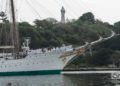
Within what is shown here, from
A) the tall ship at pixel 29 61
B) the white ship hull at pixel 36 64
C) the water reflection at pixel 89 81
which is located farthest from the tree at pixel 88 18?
the water reflection at pixel 89 81

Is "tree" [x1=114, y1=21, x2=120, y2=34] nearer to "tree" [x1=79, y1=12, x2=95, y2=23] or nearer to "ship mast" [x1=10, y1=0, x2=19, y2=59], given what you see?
"tree" [x1=79, y1=12, x2=95, y2=23]

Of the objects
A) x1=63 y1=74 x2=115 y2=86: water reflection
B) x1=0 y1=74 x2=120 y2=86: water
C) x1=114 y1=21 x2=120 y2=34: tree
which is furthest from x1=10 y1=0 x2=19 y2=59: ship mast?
x1=114 y1=21 x2=120 y2=34: tree

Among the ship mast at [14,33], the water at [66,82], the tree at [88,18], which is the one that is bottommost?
the water at [66,82]

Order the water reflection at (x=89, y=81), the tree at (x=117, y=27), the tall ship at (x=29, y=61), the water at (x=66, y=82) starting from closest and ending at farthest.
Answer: the water reflection at (x=89, y=81) → the water at (x=66, y=82) → the tall ship at (x=29, y=61) → the tree at (x=117, y=27)

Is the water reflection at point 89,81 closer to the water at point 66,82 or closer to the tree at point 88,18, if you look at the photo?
the water at point 66,82

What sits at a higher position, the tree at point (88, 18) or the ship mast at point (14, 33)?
the tree at point (88, 18)

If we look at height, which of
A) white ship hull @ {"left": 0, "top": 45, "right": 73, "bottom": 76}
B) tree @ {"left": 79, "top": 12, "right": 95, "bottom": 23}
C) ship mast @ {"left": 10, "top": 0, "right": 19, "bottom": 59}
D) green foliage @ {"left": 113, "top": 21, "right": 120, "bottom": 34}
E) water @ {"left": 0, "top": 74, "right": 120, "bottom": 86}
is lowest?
water @ {"left": 0, "top": 74, "right": 120, "bottom": 86}

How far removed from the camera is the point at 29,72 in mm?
105375

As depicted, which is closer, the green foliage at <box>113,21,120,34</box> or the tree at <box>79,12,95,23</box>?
the green foliage at <box>113,21,120,34</box>

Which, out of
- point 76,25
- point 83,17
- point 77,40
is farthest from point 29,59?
point 83,17

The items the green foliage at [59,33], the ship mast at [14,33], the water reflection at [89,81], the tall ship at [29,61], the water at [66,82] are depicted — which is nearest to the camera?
the water reflection at [89,81]

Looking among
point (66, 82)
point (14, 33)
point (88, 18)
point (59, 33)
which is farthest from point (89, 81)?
point (88, 18)

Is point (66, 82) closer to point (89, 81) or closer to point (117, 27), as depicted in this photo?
point (89, 81)

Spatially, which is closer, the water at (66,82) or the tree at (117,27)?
the water at (66,82)
